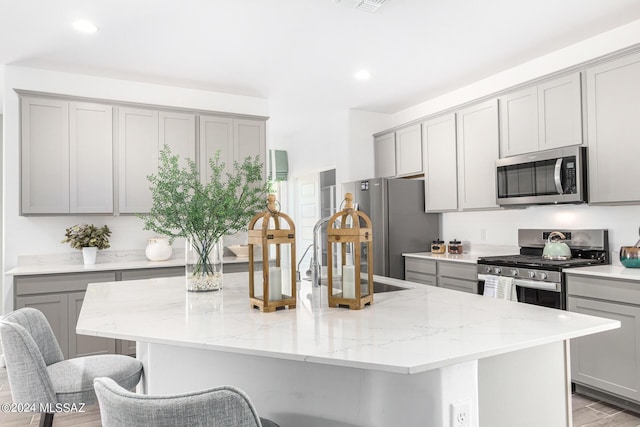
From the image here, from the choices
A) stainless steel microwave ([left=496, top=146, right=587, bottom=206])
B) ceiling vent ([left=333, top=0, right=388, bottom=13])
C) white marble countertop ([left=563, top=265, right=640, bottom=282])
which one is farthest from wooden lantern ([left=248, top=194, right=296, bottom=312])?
stainless steel microwave ([left=496, top=146, right=587, bottom=206])

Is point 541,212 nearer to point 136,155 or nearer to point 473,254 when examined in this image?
point 473,254

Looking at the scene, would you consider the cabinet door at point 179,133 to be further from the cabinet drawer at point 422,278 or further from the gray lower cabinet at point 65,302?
the cabinet drawer at point 422,278

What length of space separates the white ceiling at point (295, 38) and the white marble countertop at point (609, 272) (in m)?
1.78

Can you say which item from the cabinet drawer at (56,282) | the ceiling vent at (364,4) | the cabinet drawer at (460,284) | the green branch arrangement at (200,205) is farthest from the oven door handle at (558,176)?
the cabinet drawer at (56,282)

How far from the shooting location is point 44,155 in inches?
148

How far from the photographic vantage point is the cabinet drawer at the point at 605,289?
2.66 metres

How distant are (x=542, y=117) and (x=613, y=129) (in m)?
0.59

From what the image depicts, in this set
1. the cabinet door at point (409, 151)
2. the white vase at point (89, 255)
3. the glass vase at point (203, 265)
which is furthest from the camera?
the cabinet door at point (409, 151)

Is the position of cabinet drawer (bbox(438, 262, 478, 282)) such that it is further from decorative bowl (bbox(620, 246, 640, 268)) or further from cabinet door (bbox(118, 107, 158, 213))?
cabinet door (bbox(118, 107, 158, 213))

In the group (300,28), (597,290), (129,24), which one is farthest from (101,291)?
Result: (597,290)

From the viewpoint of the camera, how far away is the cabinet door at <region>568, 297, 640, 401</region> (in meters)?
2.68

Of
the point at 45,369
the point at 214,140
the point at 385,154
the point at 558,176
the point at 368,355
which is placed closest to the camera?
the point at 368,355

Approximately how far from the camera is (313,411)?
1422mm

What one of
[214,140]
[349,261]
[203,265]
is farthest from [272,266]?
[214,140]
